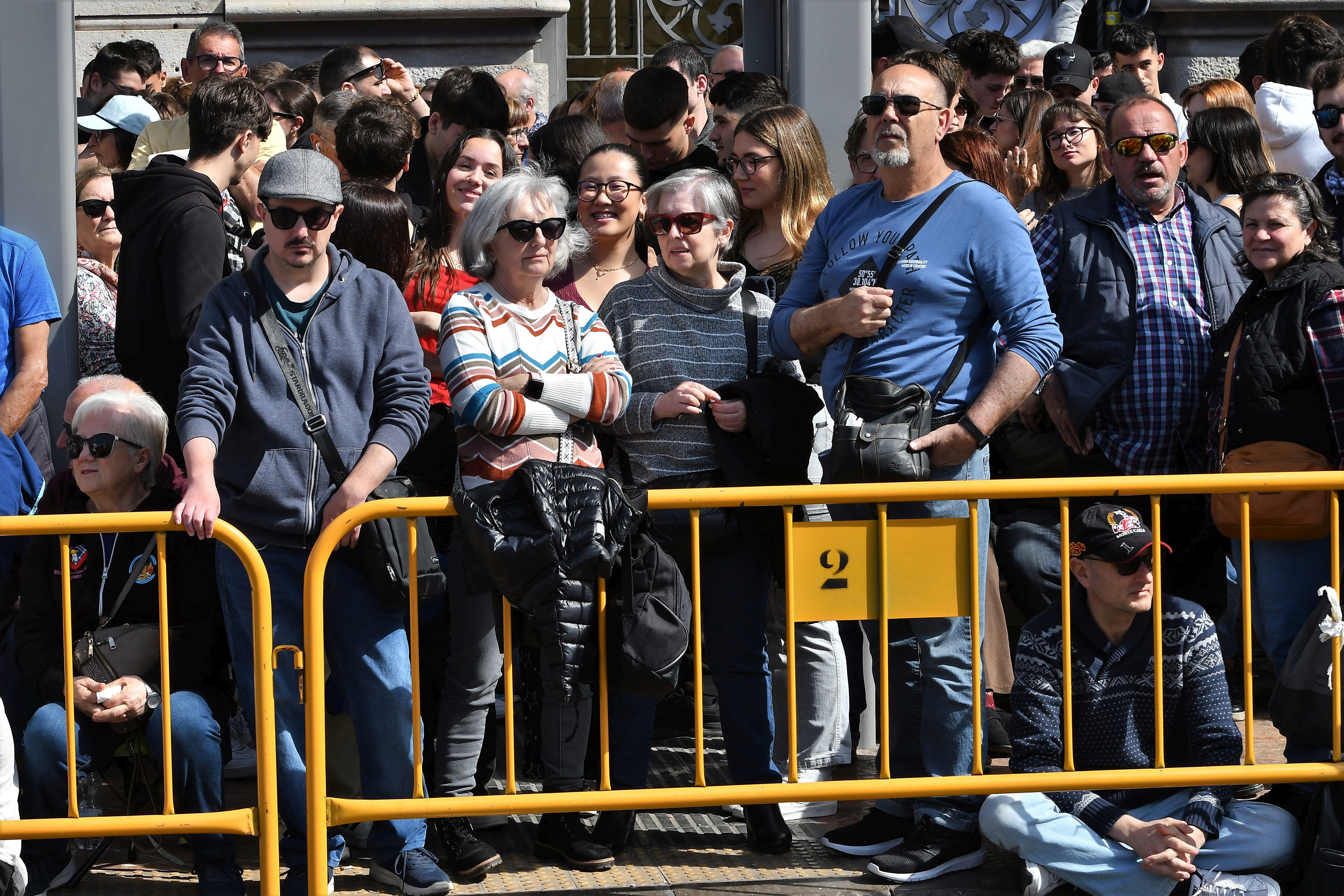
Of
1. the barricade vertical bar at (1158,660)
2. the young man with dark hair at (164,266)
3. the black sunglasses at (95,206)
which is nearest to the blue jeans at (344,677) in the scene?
the young man with dark hair at (164,266)

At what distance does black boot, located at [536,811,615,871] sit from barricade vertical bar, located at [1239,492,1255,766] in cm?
183

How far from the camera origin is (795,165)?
208 inches

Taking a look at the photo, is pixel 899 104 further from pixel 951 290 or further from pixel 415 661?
pixel 415 661

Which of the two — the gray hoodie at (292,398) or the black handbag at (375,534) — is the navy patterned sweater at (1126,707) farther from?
the gray hoodie at (292,398)

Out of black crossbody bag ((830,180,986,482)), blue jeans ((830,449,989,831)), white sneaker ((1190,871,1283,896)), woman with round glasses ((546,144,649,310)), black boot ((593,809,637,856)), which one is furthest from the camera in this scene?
woman with round glasses ((546,144,649,310))

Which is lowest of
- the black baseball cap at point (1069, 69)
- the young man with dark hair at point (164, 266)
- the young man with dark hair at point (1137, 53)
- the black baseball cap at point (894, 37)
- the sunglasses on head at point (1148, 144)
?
the young man with dark hair at point (164, 266)

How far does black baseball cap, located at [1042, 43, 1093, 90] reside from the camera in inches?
303

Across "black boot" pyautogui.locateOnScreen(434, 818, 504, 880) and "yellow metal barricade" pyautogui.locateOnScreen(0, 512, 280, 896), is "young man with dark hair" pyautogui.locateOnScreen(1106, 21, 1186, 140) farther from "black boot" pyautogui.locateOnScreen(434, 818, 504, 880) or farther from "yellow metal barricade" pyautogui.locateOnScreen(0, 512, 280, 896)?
"yellow metal barricade" pyautogui.locateOnScreen(0, 512, 280, 896)

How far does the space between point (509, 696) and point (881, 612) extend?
3.33ft

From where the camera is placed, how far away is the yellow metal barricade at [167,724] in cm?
388

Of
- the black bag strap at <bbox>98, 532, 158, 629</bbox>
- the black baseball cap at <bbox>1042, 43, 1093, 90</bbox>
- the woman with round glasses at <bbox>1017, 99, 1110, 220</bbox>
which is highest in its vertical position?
the black baseball cap at <bbox>1042, 43, 1093, 90</bbox>

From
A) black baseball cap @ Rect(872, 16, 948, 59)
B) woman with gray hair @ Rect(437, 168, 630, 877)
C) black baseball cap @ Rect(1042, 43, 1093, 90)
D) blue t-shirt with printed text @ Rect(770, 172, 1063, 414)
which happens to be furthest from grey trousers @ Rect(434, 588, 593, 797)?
black baseball cap @ Rect(872, 16, 948, 59)

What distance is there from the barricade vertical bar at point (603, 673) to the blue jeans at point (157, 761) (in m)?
1.06

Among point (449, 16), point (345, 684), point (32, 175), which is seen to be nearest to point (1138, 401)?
point (345, 684)
